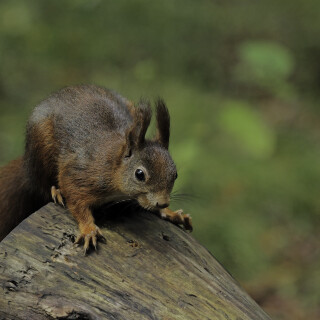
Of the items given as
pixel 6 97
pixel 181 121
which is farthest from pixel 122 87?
pixel 6 97

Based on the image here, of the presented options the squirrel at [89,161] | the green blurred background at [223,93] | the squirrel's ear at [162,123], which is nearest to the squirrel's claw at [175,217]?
the squirrel at [89,161]

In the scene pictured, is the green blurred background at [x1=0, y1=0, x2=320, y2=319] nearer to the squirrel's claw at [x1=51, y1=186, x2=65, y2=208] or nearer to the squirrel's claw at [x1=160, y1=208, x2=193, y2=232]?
the squirrel's claw at [x1=160, y1=208, x2=193, y2=232]

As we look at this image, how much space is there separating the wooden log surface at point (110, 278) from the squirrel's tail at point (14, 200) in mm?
494

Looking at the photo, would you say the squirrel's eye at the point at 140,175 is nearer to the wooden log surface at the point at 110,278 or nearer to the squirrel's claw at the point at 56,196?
the wooden log surface at the point at 110,278

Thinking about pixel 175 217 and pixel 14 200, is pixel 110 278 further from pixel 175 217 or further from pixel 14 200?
pixel 14 200

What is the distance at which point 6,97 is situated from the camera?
611 cm

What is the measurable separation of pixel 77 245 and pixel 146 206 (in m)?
0.36

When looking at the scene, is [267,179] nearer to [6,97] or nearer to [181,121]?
[181,121]

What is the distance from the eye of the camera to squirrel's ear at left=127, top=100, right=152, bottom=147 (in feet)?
8.80

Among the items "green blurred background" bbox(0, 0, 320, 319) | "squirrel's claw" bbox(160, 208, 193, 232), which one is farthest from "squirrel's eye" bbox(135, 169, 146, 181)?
"green blurred background" bbox(0, 0, 320, 319)

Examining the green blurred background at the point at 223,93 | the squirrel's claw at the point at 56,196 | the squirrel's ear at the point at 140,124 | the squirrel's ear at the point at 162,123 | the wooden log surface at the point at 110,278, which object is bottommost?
the wooden log surface at the point at 110,278

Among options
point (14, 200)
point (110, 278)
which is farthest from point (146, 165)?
point (14, 200)

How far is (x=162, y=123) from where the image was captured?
9.15ft

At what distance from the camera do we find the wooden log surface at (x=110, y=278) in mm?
2303
